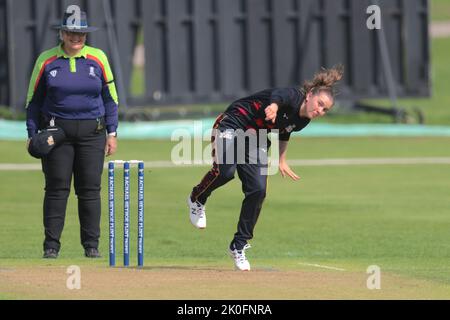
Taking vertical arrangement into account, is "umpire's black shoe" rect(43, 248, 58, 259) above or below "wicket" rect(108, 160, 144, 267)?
below

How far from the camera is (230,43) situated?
32031 mm

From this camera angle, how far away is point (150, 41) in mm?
31406

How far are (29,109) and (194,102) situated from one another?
19.1m

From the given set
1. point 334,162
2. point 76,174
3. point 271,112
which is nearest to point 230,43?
point 334,162

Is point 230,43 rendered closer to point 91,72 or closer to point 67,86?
point 91,72

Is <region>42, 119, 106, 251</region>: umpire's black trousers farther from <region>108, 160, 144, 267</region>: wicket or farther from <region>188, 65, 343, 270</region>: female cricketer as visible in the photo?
<region>188, 65, 343, 270</region>: female cricketer

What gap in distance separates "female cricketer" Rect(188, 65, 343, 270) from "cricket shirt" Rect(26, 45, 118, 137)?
147cm

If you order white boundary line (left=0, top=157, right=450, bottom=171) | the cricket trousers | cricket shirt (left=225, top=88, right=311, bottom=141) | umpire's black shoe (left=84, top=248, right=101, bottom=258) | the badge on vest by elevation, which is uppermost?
the badge on vest

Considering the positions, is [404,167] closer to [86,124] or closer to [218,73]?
[218,73]

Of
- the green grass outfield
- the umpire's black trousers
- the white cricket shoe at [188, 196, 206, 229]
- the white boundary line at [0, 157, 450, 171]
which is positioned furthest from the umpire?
the white boundary line at [0, 157, 450, 171]

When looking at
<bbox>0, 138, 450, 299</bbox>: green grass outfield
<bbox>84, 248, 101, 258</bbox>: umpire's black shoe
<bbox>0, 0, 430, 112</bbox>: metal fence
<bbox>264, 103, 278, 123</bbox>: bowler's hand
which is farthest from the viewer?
<bbox>0, 0, 430, 112</bbox>: metal fence

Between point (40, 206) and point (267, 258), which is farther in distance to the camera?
point (40, 206)

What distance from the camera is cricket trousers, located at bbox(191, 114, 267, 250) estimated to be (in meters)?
11.8
